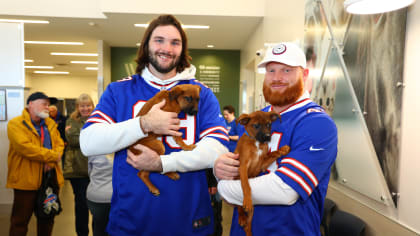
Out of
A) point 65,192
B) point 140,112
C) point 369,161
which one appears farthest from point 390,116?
point 65,192

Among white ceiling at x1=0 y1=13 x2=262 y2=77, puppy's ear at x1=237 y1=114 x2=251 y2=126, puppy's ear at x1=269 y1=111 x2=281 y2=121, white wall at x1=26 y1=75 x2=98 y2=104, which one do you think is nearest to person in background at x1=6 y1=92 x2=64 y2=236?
puppy's ear at x1=237 y1=114 x2=251 y2=126

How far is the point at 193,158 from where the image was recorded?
4.64ft

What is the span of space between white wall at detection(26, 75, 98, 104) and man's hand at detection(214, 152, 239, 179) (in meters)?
19.2

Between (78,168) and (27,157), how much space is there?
65 cm

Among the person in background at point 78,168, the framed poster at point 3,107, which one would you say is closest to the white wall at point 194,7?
the framed poster at point 3,107

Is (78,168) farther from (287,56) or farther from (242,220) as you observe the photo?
(287,56)

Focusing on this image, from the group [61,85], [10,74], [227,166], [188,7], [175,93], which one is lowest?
[227,166]

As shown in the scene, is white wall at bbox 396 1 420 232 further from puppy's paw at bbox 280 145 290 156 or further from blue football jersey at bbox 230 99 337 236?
puppy's paw at bbox 280 145 290 156

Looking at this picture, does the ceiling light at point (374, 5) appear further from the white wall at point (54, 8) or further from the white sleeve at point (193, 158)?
→ the white wall at point (54, 8)

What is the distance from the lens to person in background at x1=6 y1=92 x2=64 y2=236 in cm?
367

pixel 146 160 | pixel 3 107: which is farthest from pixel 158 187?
pixel 3 107

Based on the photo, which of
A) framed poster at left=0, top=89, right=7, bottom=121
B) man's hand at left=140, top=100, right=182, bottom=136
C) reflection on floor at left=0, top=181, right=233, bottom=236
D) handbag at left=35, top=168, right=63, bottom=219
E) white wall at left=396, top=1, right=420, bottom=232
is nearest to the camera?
man's hand at left=140, top=100, right=182, bottom=136

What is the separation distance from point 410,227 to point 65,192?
23.9ft

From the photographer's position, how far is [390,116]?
2.26 metres
